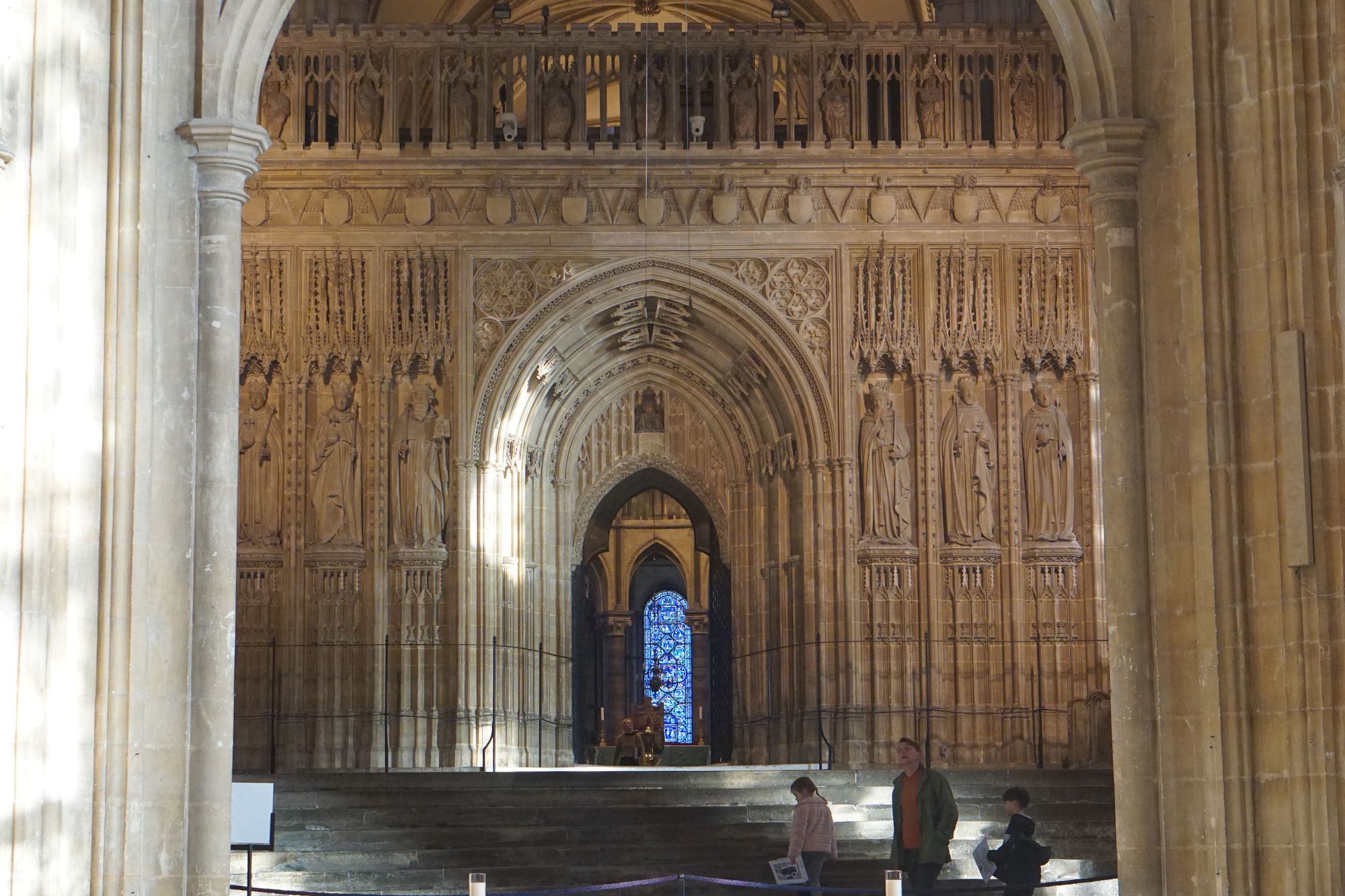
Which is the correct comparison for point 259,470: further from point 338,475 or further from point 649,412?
point 649,412

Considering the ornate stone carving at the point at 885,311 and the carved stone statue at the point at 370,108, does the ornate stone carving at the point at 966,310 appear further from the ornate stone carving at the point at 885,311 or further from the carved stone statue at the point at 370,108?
the carved stone statue at the point at 370,108

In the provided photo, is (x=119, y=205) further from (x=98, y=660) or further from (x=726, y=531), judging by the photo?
(x=726, y=531)

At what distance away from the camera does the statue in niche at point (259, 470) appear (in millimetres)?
17688

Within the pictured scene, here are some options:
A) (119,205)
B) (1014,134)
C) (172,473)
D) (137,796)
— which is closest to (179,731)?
(137,796)

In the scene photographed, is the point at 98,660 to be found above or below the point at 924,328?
below

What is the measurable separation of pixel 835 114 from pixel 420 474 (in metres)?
5.11

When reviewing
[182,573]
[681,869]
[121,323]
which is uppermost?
[121,323]

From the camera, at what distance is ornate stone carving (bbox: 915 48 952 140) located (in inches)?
715

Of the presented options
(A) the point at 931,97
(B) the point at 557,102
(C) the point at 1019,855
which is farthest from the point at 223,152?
(A) the point at 931,97

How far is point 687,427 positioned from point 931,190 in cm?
349

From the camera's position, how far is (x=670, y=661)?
28.7 m

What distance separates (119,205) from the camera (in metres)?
9.89

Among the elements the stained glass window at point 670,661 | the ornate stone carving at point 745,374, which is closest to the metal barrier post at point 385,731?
the ornate stone carving at point 745,374

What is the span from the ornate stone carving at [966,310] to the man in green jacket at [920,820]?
6.84 m
